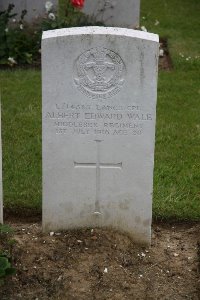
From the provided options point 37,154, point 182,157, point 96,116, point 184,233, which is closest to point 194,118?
point 182,157

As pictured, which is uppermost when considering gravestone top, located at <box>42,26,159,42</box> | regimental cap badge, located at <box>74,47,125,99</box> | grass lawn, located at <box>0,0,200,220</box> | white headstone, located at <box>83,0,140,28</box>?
white headstone, located at <box>83,0,140,28</box>

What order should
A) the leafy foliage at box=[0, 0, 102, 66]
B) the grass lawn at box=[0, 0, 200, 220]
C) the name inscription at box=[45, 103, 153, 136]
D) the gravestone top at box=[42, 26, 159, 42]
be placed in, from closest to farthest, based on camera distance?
the gravestone top at box=[42, 26, 159, 42], the name inscription at box=[45, 103, 153, 136], the grass lawn at box=[0, 0, 200, 220], the leafy foliage at box=[0, 0, 102, 66]

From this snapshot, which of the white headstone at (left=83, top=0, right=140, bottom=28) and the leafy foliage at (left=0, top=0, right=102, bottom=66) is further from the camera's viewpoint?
the white headstone at (left=83, top=0, right=140, bottom=28)

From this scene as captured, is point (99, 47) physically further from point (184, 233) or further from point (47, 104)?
point (184, 233)

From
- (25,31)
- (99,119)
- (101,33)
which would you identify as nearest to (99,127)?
(99,119)

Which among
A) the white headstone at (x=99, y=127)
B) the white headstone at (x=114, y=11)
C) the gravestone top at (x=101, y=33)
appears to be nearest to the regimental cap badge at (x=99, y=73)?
the white headstone at (x=99, y=127)

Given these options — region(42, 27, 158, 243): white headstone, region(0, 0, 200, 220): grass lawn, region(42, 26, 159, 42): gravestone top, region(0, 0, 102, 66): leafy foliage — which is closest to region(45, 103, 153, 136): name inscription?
region(42, 27, 158, 243): white headstone

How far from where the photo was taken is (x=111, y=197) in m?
4.81

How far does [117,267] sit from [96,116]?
3.16 feet

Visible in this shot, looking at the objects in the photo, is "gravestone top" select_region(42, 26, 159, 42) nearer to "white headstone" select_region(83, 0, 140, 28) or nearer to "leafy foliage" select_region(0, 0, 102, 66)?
"leafy foliage" select_region(0, 0, 102, 66)

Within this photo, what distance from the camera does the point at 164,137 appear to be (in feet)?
22.0

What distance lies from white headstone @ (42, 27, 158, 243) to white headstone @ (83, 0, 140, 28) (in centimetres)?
499

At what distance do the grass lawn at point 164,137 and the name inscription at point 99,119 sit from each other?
3.28 feet

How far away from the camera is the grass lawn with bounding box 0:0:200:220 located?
552 cm
